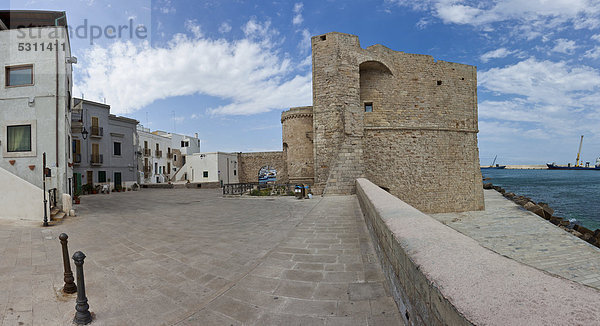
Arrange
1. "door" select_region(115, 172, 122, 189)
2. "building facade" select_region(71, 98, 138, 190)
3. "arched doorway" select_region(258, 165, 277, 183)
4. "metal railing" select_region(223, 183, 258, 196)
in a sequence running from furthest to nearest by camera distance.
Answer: "arched doorway" select_region(258, 165, 277, 183), "door" select_region(115, 172, 122, 189), "building facade" select_region(71, 98, 138, 190), "metal railing" select_region(223, 183, 258, 196)

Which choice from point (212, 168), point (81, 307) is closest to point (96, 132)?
point (212, 168)

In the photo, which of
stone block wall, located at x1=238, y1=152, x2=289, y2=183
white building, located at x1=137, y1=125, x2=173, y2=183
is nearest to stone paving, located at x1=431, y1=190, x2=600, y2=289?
stone block wall, located at x1=238, y1=152, x2=289, y2=183

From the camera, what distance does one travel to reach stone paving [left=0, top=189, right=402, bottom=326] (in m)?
2.66

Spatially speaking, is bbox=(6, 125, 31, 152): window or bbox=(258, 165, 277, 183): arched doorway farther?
bbox=(258, 165, 277, 183): arched doorway

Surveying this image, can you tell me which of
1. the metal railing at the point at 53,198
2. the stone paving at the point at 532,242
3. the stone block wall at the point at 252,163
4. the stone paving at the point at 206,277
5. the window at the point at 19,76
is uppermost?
the window at the point at 19,76

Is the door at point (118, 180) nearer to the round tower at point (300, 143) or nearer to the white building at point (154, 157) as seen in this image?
the white building at point (154, 157)

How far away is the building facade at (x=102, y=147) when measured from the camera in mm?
19938

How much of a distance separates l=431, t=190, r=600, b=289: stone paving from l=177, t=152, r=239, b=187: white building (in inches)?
904

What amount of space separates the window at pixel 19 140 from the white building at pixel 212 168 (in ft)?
67.7

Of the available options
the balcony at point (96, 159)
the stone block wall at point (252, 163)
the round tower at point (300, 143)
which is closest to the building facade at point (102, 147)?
the balcony at point (96, 159)

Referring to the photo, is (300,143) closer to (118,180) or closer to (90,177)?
(118,180)

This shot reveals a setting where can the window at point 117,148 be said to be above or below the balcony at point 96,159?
above

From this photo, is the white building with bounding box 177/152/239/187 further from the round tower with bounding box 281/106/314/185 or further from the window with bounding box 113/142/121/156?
the round tower with bounding box 281/106/314/185

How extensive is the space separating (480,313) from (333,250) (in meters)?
3.41
